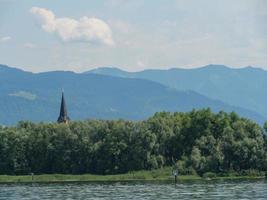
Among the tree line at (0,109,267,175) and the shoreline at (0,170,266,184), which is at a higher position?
the tree line at (0,109,267,175)

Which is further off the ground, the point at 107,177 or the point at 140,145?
the point at 140,145

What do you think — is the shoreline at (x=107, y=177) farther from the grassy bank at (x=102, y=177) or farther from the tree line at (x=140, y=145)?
the tree line at (x=140, y=145)

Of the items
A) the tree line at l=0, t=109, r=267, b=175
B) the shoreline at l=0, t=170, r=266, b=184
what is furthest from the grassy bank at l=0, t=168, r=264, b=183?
the tree line at l=0, t=109, r=267, b=175

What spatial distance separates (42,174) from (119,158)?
48.0ft

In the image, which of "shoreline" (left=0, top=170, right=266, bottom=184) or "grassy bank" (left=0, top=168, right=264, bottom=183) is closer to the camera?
"shoreline" (left=0, top=170, right=266, bottom=184)

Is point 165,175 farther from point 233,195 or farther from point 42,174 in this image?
point 233,195

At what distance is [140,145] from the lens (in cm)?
14138

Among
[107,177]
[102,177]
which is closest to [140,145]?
[102,177]

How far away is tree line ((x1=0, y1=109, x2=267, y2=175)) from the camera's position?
432ft

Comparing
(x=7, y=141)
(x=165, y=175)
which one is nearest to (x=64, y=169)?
(x=7, y=141)

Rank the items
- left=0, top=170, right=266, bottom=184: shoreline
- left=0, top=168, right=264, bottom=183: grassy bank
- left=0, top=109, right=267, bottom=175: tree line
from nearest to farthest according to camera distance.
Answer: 1. left=0, top=170, right=266, bottom=184: shoreline
2. left=0, top=168, right=264, bottom=183: grassy bank
3. left=0, top=109, right=267, bottom=175: tree line

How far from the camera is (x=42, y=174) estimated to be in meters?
145

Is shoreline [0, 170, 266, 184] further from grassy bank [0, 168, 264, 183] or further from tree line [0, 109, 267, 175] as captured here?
tree line [0, 109, 267, 175]

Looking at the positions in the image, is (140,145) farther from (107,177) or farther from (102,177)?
(107,177)
